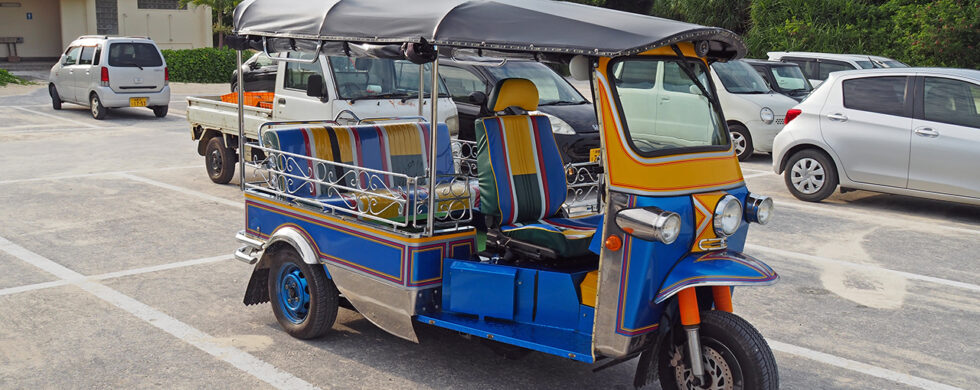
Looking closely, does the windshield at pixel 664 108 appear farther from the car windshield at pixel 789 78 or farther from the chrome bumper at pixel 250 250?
the car windshield at pixel 789 78

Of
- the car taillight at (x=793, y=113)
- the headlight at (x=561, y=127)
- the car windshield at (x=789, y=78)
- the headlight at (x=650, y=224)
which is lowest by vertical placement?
the headlight at (x=561, y=127)

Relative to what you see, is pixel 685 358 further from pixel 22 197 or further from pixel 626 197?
pixel 22 197

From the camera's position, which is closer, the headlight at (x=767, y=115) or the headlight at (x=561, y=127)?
the headlight at (x=561, y=127)

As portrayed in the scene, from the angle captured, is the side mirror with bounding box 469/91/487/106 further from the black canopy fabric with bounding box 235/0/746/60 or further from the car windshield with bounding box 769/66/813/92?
the car windshield with bounding box 769/66/813/92

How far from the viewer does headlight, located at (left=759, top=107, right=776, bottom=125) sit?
1345cm

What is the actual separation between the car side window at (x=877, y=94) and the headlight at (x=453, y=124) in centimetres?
451

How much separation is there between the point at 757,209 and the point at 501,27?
1.57 m

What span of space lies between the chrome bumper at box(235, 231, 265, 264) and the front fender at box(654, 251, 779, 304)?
113 inches

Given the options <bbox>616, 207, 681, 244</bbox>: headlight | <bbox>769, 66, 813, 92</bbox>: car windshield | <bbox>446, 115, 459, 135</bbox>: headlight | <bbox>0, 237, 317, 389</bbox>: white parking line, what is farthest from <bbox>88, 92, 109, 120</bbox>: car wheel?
<bbox>616, 207, 681, 244</bbox>: headlight

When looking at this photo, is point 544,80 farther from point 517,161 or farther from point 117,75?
point 117,75

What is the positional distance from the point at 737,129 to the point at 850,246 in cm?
566

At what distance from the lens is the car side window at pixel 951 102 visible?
31.0 feet

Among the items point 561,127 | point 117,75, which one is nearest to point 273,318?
point 561,127

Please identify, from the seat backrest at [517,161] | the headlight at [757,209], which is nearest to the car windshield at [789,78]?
the seat backrest at [517,161]
